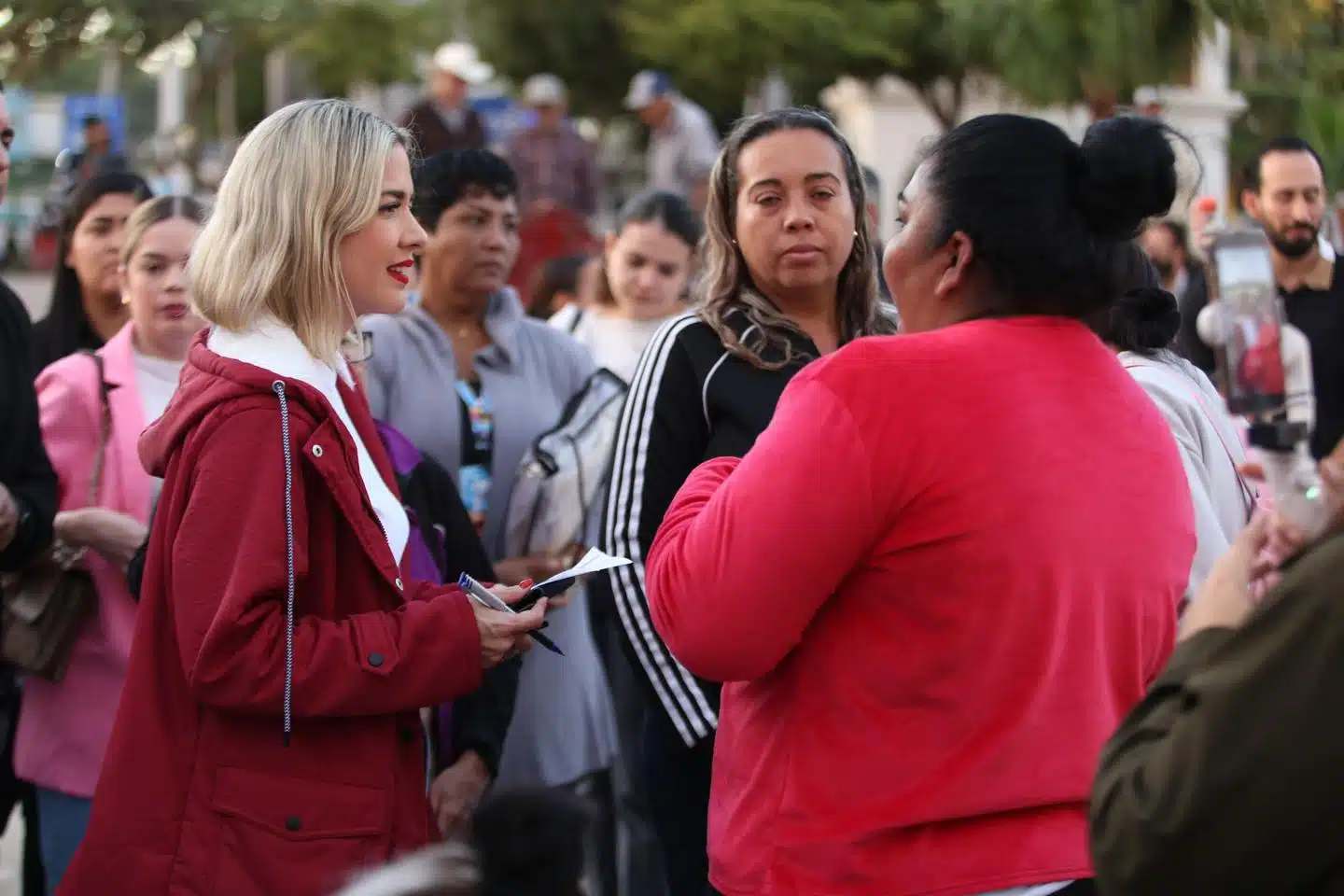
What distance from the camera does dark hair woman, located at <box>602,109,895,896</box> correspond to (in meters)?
3.52

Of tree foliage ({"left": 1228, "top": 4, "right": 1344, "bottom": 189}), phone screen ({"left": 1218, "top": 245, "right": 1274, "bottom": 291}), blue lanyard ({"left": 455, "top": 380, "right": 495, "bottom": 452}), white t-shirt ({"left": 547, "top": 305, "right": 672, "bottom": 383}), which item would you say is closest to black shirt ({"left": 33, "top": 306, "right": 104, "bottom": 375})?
blue lanyard ({"left": 455, "top": 380, "right": 495, "bottom": 452})

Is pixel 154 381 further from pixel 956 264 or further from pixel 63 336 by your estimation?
pixel 956 264

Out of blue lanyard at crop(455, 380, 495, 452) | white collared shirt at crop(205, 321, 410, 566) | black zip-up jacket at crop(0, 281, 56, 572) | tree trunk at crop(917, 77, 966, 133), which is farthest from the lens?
tree trunk at crop(917, 77, 966, 133)

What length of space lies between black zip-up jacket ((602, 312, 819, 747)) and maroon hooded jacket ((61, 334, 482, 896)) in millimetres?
596

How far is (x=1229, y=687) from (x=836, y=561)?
2.59 feet

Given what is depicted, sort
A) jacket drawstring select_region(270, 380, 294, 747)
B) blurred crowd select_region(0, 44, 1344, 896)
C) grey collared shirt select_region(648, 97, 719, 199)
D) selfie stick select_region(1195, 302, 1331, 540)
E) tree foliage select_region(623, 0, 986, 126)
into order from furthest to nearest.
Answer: tree foliage select_region(623, 0, 986, 126), grey collared shirt select_region(648, 97, 719, 199), jacket drawstring select_region(270, 380, 294, 747), blurred crowd select_region(0, 44, 1344, 896), selfie stick select_region(1195, 302, 1331, 540)

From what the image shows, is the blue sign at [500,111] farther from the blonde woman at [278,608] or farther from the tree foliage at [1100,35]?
the blonde woman at [278,608]

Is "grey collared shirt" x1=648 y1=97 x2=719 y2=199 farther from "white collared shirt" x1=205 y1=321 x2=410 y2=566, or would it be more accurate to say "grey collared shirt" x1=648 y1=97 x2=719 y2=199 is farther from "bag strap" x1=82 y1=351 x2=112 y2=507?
"white collared shirt" x1=205 y1=321 x2=410 y2=566

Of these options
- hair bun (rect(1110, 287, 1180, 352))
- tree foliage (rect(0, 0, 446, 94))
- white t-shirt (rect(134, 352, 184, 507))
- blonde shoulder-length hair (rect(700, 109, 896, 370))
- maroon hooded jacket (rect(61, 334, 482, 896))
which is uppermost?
tree foliage (rect(0, 0, 446, 94))

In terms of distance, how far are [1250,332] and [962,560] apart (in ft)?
1.96

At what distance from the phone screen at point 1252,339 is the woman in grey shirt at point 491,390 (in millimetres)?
2836

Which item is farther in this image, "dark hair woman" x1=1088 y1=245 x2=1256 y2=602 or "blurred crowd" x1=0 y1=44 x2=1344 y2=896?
"dark hair woman" x1=1088 y1=245 x2=1256 y2=602

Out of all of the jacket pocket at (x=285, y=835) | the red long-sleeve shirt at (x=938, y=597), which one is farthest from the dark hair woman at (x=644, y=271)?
the red long-sleeve shirt at (x=938, y=597)

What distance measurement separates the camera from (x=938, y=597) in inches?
92.5
